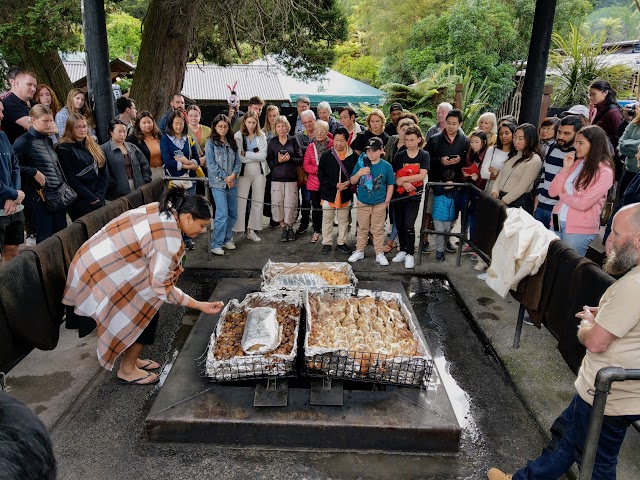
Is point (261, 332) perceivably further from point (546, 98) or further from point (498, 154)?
point (546, 98)

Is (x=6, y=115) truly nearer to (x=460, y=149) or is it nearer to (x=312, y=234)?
(x=312, y=234)

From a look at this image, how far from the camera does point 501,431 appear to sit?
13.5ft

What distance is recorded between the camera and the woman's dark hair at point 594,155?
17.3 feet

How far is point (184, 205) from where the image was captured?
3959 mm

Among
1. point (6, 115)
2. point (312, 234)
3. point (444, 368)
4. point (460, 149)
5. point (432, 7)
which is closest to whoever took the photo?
point (444, 368)

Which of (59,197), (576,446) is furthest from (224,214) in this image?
(576,446)

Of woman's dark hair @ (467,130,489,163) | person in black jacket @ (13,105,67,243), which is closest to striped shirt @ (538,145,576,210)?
woman's dark hair @ (467,130,489,163)

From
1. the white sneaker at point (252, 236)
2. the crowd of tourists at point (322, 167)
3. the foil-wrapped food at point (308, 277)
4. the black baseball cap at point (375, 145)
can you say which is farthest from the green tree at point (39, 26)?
the foil-wrapped food at point (308, 277)

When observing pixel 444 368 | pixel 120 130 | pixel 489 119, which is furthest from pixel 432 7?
pixel 444 368

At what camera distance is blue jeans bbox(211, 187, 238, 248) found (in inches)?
308

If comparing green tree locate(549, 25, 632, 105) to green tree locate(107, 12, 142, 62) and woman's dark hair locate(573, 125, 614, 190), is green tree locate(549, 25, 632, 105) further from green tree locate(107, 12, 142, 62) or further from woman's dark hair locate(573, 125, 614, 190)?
green tree locate(107, 12, 142, 62)

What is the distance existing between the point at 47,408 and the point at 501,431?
3651 mm

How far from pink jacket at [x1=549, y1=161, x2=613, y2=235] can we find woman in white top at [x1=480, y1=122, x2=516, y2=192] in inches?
56.7

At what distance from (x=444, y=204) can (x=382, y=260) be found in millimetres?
1197
